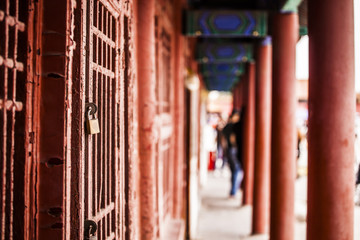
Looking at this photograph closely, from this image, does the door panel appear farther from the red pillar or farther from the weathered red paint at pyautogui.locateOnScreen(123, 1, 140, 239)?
the red pillar

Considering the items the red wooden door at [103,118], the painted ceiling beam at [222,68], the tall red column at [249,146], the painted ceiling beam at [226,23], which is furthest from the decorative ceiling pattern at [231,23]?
the red wooden door at [103,118]

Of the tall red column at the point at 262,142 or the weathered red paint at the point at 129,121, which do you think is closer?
the weathered red paint at the point at 129,121

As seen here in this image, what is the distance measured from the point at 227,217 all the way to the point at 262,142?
2077mm

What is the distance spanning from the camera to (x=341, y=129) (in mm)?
3264

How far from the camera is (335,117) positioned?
3.27 meters

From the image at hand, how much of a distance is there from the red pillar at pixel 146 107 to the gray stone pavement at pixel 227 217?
9.76 feet

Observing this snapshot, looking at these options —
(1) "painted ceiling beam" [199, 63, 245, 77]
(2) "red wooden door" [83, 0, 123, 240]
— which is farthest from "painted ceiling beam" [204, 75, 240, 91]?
(2) "red wooden door" [83, 0, 123, 240]

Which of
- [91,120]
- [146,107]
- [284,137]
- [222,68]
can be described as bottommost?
[284,137]

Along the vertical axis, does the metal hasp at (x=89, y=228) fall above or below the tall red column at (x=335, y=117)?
below

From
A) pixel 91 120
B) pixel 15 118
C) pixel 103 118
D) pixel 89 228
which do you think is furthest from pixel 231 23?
pixel 15 118

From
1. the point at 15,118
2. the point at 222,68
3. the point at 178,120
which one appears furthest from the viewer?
the point at 222,68

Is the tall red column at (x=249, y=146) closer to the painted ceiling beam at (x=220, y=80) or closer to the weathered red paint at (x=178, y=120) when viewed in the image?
the weathered red paint at (x=178, y=120)

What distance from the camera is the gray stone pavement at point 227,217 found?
7.13 m

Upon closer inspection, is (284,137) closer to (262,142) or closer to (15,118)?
(262,142)
